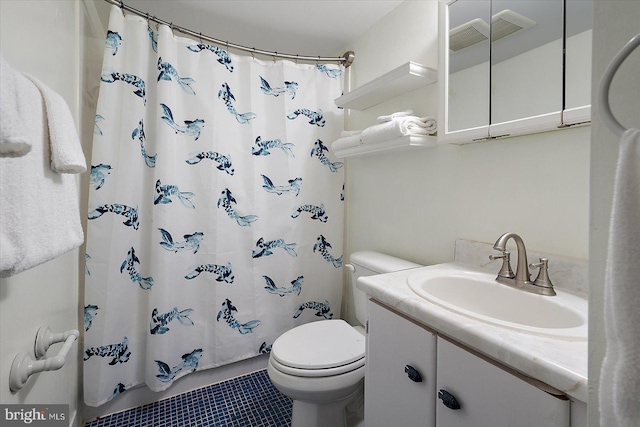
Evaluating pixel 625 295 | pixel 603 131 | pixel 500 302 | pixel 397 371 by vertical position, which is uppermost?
pixel 603 131

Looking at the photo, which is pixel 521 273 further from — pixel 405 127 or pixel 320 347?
pixel 320 347

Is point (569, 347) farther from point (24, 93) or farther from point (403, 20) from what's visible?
point (403, 20)

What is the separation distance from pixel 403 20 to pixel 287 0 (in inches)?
25.8

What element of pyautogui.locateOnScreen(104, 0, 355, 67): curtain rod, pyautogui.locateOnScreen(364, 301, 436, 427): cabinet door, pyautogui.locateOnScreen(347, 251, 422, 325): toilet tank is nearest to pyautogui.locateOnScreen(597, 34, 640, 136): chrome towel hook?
pyautogui.locateOnScreen(364, 301, 436, 427): cabinet door

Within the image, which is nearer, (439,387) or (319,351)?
(439,387)

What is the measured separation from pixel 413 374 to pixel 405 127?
1.00m

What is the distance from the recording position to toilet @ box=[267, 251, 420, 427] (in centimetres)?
120

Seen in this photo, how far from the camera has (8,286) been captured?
731mm

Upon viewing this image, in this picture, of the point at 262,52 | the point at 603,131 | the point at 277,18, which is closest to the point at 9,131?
the point at 603,131

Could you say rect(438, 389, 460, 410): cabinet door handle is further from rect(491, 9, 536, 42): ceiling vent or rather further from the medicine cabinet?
rect(491, 9, 536, 42): ceiling vent

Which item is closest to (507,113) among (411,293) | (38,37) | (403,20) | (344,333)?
(411,293)

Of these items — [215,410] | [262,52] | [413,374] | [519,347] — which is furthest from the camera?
[262,52]

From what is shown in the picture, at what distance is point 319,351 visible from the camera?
1.33 meters

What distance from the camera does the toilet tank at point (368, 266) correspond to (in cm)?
144
